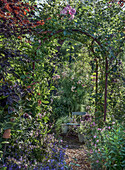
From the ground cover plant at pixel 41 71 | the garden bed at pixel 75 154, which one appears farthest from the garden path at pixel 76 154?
the ground cover plant at pixel 41 71

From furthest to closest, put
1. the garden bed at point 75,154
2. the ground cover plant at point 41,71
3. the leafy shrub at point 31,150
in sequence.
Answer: the garden bed at point 75,154, the leafy shrub at point 31,150, the ground cover plant at point 41,71

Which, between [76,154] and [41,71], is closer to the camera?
[41,71]

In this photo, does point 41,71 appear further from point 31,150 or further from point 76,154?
point 76,154

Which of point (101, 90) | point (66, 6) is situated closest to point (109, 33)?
point (66, 6)

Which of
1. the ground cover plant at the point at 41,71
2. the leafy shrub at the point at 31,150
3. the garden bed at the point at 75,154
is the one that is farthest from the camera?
the garden bed at the point at 75,154

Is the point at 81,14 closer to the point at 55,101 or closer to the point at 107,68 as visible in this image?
the point at 107,68

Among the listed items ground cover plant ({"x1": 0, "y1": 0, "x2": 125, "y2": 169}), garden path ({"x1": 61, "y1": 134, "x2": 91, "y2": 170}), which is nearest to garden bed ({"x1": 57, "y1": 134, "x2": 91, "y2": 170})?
garden path ({"x1": 61, "y1": 134, "x2": 91, "y2": 170})

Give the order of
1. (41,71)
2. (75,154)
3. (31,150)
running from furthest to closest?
(75,154)
(41,71)
(31,150)

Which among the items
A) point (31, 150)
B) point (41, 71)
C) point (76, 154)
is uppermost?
point (41, 71)

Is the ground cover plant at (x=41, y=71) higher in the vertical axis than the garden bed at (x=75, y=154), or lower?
higher

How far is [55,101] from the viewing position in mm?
4996

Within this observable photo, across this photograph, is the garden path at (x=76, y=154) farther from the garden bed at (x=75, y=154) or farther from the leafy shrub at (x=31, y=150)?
the leafy shrub at (x=31, y=150)

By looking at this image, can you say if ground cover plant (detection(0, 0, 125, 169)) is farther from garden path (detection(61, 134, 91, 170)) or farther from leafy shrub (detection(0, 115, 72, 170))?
garden path (detection(61, 134, 91, 170))

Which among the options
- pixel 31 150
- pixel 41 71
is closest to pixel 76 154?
pixel 31 150
